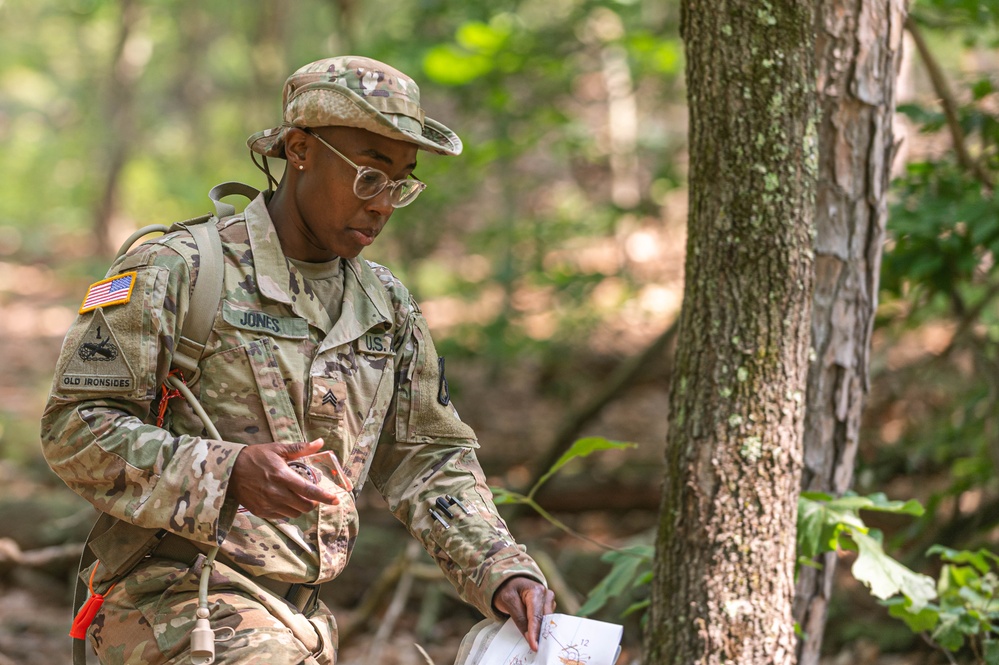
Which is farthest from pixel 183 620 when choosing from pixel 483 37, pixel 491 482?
pixel 491 482

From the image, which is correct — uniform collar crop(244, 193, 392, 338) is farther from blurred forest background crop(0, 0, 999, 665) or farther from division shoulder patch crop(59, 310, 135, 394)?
blurred forest background crop(0, 0, 999, 665)

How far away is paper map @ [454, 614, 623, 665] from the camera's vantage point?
2.27 meters

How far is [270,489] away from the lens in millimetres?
2004

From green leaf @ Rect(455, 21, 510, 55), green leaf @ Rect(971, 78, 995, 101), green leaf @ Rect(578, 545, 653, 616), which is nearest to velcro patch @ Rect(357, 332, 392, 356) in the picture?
green leaf @ Rect(578, 545, 653, 616)

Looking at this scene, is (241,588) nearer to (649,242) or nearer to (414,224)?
(414,224)

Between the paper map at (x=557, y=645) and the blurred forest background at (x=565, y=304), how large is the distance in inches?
87.8

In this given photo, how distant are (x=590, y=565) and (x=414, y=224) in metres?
3.40

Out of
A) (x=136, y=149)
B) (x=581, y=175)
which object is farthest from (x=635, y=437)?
(x=136, y=149)

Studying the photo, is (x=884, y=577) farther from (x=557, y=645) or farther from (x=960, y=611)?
(x=557, y=645)

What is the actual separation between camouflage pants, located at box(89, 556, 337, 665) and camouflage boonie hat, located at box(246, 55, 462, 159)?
3.63 feet

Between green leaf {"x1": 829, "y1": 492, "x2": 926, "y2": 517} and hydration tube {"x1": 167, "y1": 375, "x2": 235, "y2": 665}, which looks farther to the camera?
green leaf {"x1": 829, "y1": 492, "x2": 926, "y2": 517}

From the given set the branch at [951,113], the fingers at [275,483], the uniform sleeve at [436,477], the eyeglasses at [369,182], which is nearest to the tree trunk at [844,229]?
the branch at [951,113]

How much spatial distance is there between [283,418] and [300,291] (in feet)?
1.11

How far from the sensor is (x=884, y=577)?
10.2ft
